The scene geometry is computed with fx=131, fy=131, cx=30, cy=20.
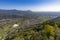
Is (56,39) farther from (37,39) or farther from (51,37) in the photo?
(37,39)

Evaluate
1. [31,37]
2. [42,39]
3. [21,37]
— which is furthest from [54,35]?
[21,37]

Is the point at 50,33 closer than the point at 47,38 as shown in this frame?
No

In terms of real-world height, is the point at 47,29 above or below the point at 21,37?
above

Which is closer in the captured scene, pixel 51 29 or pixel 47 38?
pixel 47 38

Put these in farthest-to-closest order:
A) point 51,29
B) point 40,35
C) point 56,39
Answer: point 51,29 < point 40,35 < point 56,39

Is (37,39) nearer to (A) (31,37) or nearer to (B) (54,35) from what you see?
(A) (31,37)

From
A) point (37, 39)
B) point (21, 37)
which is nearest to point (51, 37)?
point (37, 39)

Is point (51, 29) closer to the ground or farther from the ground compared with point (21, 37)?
farther from the ground

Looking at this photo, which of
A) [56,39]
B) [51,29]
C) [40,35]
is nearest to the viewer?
[56,39]
